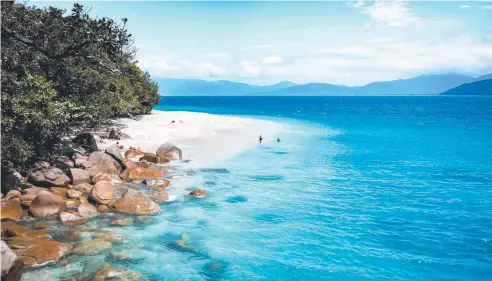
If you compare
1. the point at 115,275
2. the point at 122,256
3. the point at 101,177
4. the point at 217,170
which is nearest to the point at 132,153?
the point at 217,170

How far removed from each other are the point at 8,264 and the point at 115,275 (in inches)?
129

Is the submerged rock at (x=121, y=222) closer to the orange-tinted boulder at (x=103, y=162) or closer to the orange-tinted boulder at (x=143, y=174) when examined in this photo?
the orange-tinted boulder at (x=103, y=162)

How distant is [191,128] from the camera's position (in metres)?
53.6

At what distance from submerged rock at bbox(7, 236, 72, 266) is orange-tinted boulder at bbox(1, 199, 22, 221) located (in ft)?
10.9

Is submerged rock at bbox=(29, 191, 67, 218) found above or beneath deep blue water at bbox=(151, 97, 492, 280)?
above

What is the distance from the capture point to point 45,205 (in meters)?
18.1

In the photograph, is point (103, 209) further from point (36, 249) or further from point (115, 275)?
point (115, 275)

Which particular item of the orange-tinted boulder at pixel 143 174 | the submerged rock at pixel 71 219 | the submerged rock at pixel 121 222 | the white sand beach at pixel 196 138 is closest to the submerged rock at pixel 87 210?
the submerged rock at pixel 71 219

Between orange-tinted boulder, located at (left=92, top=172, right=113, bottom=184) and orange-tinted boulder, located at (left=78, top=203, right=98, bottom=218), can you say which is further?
orange-tinted boulder, located at (left=92, top=172, right=113, bottom=184)

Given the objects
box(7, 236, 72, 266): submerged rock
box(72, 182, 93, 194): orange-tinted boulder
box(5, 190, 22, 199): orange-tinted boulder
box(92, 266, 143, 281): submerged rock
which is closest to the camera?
box(92, 266, 143, 281): submerged rock

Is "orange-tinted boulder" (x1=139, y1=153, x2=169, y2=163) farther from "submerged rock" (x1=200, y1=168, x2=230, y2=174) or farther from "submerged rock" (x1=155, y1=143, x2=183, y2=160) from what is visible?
"submerged rock" (x1=200, y1=168, x2=230, y2=174)

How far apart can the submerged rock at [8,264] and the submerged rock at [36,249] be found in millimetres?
1594

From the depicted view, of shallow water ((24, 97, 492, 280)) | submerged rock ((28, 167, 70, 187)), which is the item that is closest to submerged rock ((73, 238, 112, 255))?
shallow water ((24, 97, 492, 280))

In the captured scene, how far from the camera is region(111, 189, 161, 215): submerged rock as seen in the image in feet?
64.0
